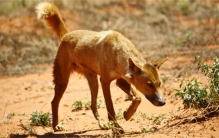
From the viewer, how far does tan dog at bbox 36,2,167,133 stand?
607 cm

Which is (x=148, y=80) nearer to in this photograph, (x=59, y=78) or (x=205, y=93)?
(x=205, y=93)

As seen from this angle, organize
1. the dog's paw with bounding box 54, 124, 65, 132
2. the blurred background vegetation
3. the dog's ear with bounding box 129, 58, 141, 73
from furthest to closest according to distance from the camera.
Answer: the blurred background vegetation < the dog's paw with bounding box 54, 124, 65, 132 < the dog's ear with bounding box 129, 58, 141, 73

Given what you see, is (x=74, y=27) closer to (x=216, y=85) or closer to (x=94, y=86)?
(x=94, y=86)

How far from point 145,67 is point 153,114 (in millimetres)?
1544

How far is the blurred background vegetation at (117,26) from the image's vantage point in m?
13.4

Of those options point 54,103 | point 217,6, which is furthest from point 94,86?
point 217,6

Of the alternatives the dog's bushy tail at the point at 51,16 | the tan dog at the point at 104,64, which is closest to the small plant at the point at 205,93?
the tan dog at the point at 104,64

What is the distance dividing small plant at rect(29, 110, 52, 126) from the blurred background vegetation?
194 inches

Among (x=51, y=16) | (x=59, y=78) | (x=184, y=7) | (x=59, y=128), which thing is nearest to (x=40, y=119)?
(x=59, y=128)

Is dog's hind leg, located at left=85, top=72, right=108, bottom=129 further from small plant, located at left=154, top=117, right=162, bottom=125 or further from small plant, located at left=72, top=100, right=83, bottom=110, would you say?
small plant, located at left=154, top=117, right=162, bottom=125

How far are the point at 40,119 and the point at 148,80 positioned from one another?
2584 mm

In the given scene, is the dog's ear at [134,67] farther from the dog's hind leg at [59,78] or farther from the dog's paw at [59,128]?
the dog's paw at [59,128]

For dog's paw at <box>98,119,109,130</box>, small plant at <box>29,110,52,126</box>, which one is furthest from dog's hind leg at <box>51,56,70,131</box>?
dog's paw at <box>98,119,109,130</box>

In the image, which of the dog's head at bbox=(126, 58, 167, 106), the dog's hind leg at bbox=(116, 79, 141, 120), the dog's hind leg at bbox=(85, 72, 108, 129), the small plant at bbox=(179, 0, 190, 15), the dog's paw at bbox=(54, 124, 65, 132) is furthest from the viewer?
the small plant at bbox=(179, 0, 190, 15)
